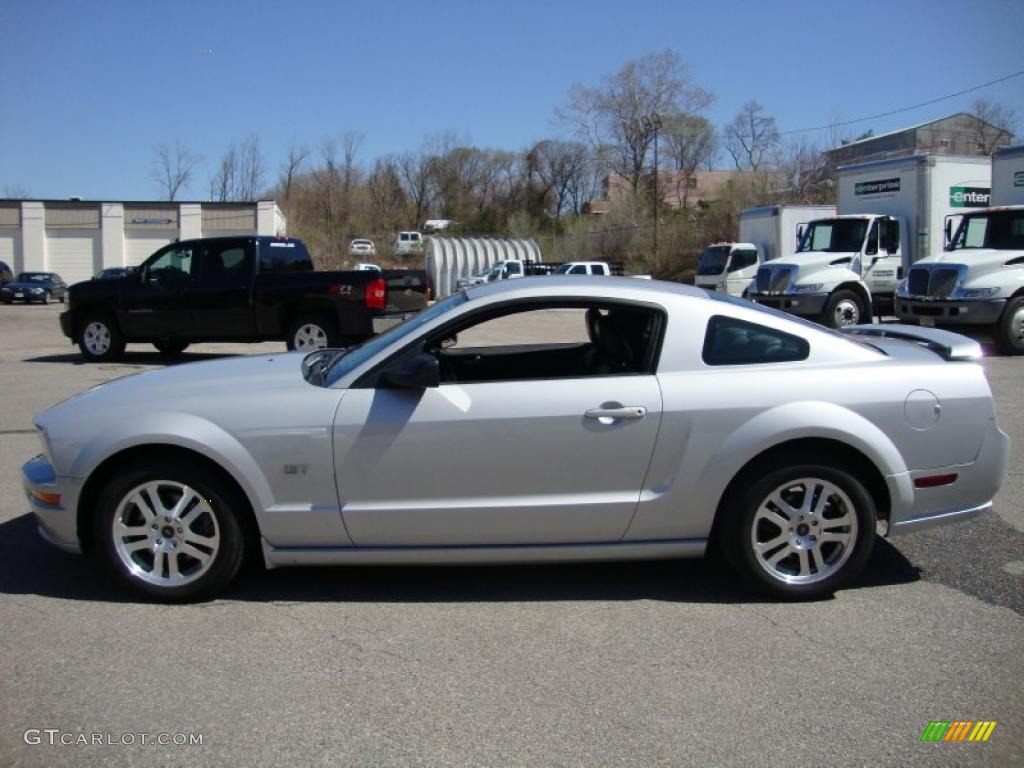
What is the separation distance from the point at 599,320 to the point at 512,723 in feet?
8.22

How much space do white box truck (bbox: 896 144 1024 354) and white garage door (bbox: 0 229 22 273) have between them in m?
51.8

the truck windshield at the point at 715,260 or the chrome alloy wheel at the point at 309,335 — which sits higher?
the truck windshield at the point at 715,260

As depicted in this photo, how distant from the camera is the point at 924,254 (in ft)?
68.0

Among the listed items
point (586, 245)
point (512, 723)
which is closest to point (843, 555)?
point (512, 723)

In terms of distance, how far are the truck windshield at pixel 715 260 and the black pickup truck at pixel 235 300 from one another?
19299 mm

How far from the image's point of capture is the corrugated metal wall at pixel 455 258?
153ft

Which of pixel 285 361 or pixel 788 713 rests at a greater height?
pixel 285 361

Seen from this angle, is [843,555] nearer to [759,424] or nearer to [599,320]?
[759,424]

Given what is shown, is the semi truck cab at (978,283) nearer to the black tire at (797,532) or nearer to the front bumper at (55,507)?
the black tire at (797,532)

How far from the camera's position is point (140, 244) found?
2202 inches

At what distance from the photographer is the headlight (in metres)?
15.4

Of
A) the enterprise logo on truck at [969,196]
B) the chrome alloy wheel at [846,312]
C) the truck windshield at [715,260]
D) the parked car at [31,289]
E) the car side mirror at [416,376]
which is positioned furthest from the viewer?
the parked car at [31,289]

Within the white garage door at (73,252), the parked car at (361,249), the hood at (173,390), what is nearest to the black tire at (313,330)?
the hood at (173,390)

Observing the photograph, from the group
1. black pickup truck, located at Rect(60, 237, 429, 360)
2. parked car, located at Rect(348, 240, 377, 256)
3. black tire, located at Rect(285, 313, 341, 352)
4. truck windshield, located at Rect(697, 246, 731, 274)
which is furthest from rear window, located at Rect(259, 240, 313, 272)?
parked car, located at Rect(348, 240, 377, 256)
